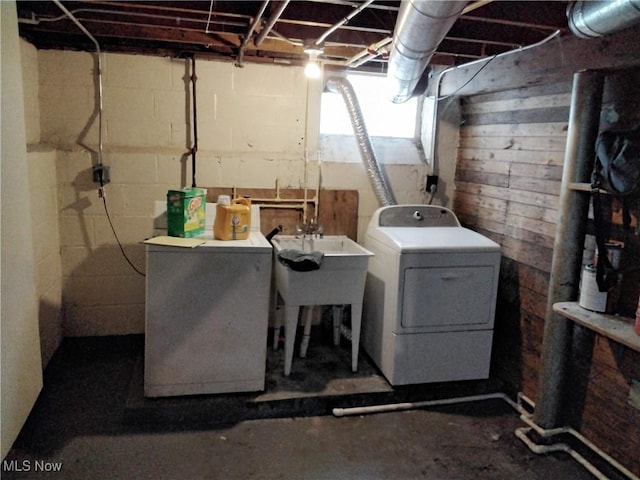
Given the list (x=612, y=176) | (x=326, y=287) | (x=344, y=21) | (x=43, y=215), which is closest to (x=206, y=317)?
(x=326, y=287)

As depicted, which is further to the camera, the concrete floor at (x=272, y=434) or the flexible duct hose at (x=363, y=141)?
the flexible duct hose at (x=363, y=141)

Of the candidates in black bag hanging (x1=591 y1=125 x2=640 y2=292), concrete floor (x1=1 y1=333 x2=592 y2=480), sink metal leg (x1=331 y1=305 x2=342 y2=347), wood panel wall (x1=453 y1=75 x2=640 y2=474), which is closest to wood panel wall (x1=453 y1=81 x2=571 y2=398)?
wood panel wall (x1=453 y1=75 x2=640 y2=474)

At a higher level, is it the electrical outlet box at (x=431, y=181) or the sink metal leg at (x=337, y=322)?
the electrical outlet box at (x=431, y=181)

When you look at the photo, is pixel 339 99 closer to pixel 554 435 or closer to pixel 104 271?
pixel 104 271

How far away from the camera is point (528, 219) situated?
9.37 ft

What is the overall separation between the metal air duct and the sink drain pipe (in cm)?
180

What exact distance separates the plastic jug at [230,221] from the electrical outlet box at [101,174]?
3.21 feet

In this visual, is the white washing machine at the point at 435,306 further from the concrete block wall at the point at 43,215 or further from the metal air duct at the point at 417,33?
the concrete block wall at the point at 43,215

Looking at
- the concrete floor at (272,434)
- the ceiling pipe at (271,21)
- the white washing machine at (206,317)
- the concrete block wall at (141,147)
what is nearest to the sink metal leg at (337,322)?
the concrete floor at (272,434)

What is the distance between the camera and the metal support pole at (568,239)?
7.27 ft

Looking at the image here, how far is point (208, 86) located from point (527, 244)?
2.19 m

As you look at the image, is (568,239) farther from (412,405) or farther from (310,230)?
(310,230)

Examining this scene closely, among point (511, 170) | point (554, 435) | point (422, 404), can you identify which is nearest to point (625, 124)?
point (511, 170)

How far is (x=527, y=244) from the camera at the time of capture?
2.86 m
